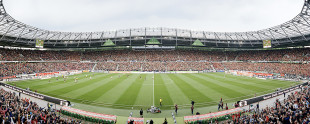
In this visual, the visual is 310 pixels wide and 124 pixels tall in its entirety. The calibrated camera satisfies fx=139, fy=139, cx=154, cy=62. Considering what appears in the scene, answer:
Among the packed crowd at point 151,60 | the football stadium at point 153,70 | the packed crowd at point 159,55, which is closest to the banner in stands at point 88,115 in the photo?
the football stadium at point 153,70

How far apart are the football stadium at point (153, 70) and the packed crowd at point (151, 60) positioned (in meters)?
0.31

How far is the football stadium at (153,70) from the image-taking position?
728 inches

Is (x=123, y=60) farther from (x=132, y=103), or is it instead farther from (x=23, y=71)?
(x=132, y=103)

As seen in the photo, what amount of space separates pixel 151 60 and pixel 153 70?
10942mm

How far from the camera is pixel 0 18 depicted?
1430 inches

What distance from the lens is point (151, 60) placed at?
66.6 meters

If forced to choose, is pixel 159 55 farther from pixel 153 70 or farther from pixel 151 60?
pixel 153 70

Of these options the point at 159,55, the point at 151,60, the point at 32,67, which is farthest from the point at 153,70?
the point at 32,67

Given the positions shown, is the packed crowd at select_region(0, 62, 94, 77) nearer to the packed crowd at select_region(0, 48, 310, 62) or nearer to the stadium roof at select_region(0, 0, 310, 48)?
the packed crowd at select_region(0, 48, 310, 62)

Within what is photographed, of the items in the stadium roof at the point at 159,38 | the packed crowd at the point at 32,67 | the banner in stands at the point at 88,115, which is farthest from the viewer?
the stadium roof at the point at 159,38

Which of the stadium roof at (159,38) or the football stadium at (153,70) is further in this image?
the stadium roof at (159,38)

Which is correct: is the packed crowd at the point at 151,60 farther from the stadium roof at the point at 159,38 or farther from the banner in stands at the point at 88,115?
the banner in stands at the point at 88,115

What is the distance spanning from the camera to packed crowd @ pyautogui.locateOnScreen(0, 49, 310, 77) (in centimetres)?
4972

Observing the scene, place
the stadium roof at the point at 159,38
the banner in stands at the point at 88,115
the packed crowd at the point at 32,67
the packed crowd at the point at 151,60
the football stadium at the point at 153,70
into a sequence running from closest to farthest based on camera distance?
1. the banner in stands at the point at 88,115
2. the football stadium at the point at 153,70
3. the packed crowd at the point at 32,67
4. the packed crowd at the point at 151,60
5. the stadium roof at the point at 159,38
